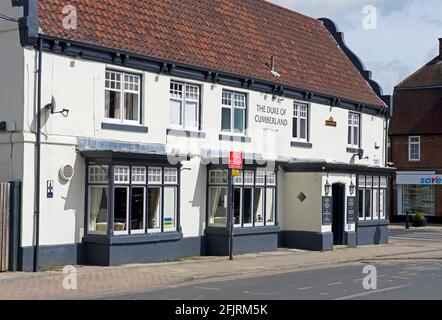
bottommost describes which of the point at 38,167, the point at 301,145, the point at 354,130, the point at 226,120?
the point at 38,167

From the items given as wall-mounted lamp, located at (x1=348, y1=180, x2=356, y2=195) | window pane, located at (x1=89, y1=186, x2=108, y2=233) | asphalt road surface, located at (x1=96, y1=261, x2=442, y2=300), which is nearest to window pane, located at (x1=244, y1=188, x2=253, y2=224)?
asphalt road surface, located at (x1=96, y1=261, x2=442, y2=300)

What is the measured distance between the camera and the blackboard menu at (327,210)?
24953 millimetres

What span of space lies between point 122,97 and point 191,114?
2825 mm

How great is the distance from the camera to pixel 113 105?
19859mm

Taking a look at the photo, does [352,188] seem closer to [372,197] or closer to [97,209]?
[372,197]

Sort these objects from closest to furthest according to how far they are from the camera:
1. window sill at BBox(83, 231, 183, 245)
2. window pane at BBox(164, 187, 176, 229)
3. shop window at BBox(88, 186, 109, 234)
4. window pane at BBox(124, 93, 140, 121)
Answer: window sill at BBox(83, 231, 183, 245)
shop window at BBox(88, 186, 109, 234)
window pane at BBox(124, 93, 140, 121)
window pane at BBox(164, 187, 176, 229)

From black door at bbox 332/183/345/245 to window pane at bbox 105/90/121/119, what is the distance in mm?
10007

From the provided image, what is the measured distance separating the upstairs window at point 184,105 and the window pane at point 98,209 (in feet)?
11.7

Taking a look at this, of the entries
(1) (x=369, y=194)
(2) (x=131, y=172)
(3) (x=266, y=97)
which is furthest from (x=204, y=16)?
(1) (x=369, y=194)

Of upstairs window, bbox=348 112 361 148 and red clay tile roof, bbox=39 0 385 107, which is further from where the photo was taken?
upstairs window, bbox=348 112 361 148

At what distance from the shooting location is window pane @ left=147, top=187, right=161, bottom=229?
20062 mm

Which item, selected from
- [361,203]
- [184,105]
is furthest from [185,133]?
[361,203]

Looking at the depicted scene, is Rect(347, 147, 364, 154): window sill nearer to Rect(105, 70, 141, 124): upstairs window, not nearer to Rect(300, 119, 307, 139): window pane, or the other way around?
Rect(300, 119, 307, 139): window pane

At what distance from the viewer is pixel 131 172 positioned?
19.2 metres
